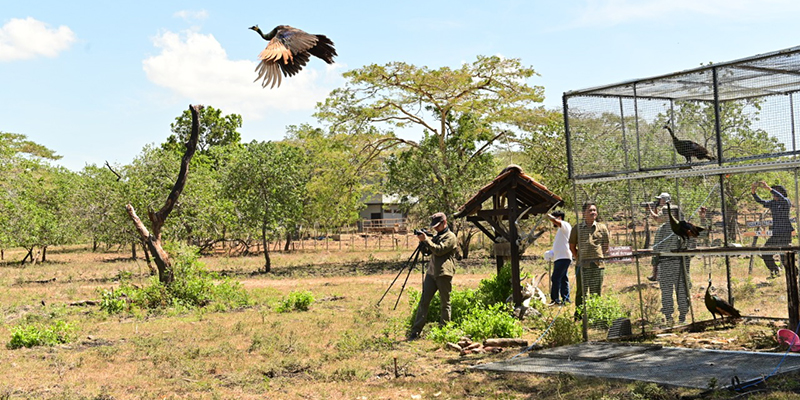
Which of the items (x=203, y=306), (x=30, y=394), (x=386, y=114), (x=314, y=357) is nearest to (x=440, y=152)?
(x=386, y=114)

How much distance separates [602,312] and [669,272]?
101cm

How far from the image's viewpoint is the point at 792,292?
25.1 feet

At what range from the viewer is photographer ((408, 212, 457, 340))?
32.4 ft

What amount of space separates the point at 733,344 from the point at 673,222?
5.12ft

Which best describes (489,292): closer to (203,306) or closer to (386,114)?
(203,306)

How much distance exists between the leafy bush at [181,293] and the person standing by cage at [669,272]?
905cm

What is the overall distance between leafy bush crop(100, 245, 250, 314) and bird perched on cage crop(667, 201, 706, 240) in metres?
9.50

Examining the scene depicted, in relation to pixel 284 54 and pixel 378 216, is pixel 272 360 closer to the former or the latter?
pixel 284 54

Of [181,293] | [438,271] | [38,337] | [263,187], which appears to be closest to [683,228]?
[438,271]

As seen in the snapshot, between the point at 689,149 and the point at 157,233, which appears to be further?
the point at 157,233

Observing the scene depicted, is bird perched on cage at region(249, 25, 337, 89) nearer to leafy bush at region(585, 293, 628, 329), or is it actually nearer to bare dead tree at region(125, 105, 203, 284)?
leafy bush at region(585, 293, 628, 329)

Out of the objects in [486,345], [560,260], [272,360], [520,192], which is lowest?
[272,360]

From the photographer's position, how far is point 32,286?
22.1 metres

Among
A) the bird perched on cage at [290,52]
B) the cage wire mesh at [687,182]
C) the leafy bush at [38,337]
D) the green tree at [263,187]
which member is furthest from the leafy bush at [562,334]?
the green tree at [263,187]
